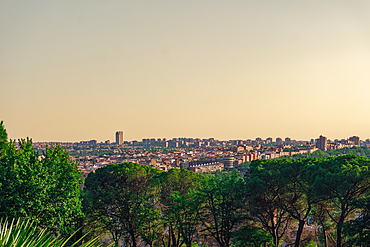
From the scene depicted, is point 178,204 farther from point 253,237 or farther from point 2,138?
point 2,138

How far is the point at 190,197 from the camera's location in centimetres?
1383

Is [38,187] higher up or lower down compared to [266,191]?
higher up

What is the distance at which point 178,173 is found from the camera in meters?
16.1

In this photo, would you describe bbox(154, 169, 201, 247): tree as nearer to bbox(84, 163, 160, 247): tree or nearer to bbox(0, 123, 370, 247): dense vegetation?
bbox(0, 123, 370, 247): dense vegetation

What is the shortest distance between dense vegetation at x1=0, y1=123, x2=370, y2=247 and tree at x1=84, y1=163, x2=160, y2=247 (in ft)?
0.16

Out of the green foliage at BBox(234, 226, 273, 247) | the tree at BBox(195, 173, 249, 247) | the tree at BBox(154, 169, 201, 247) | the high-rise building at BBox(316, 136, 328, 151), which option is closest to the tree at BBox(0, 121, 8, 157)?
the tree at BBox(154, 169, 201, 247)

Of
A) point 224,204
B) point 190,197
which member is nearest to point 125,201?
Result: point 190,197

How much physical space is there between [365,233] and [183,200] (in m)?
6.83

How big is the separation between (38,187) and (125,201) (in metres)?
5.43

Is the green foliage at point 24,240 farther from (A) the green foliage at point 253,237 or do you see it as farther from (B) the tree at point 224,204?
(B) the tree at point 224,204

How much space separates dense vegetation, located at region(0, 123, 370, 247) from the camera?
9.70m

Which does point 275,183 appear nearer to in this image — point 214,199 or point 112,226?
point 214,199

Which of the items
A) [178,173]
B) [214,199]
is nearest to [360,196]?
[214,199]

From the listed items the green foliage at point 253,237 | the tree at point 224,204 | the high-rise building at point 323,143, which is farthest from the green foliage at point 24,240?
the high-rise building at point 323,143
